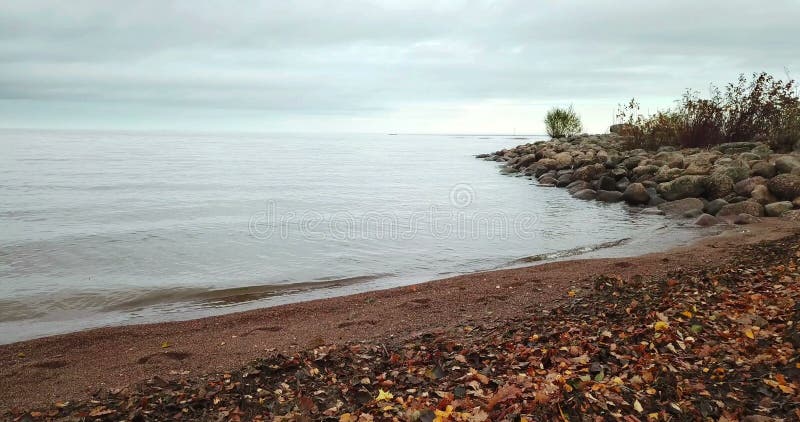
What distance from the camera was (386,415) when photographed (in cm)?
367

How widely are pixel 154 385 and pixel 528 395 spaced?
3.12 meters

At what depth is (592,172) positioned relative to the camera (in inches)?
933

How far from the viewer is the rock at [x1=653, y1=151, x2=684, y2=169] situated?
Answer: 798 inches

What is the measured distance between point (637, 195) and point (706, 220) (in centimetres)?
439

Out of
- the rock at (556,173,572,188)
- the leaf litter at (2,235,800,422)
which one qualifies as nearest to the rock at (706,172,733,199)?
the rock at (556,173,572,188)

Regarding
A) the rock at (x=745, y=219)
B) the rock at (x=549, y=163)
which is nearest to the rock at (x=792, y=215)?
the rock at (x=745, y=219)

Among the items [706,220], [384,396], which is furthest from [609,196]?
[384,396]

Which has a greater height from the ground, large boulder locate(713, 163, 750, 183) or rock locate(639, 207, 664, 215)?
large boulder locate(713, 163, 750, 183)

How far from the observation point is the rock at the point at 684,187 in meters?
17.0

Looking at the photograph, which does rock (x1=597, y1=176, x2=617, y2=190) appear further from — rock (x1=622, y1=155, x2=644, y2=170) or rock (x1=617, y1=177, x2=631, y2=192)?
rock (x1=622, y1=155, x2=644, y2=170)

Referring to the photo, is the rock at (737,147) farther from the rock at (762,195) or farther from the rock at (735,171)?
the rock at (762,195)

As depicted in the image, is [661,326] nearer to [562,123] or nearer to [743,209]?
[743,209]

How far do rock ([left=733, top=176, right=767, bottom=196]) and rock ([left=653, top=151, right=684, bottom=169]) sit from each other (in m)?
3.99

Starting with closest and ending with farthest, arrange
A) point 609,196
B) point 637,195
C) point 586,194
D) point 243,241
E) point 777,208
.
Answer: point 243,241 < point 777,208 < point 637,195 < point 609,196 < point 586,194
